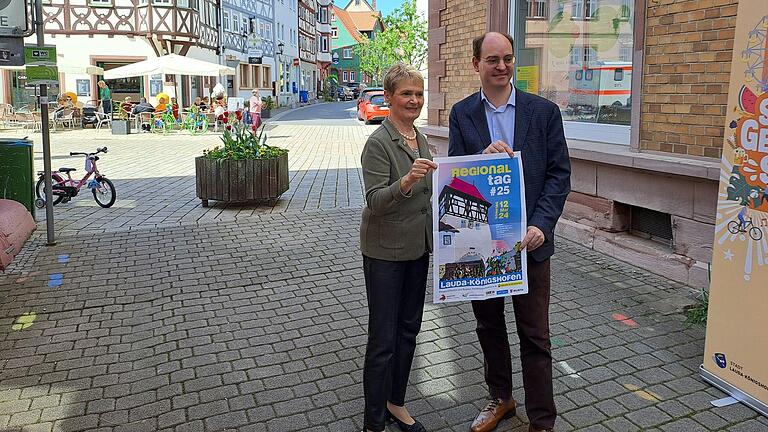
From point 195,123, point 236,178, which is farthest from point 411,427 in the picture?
point 195,123

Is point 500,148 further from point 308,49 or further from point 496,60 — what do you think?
point 308,49

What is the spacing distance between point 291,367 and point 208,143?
56.0 feet

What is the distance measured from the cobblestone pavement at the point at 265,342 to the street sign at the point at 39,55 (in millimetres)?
1994

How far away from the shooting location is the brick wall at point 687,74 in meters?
5.24

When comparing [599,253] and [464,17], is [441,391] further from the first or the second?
[464,17]

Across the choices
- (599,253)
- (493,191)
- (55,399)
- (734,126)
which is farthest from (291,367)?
(599,253)

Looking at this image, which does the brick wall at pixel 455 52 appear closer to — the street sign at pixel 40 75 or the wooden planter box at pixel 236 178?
the wooden planter box at pixel 236 178

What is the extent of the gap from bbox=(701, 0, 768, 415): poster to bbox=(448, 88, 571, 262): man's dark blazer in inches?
43.8

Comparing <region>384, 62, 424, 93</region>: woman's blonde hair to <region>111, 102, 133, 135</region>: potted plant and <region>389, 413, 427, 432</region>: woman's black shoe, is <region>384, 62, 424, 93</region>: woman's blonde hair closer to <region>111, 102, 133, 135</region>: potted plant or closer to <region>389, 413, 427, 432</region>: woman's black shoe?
<region>389, 413, 427, 432</region>: woman's black shoe

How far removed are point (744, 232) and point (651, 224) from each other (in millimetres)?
2735

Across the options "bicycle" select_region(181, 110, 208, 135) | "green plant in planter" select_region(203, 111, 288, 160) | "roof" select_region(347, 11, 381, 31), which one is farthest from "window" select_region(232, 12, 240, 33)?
"roof" select_region(347, 11, 381, 31)

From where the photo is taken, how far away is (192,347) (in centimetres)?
457

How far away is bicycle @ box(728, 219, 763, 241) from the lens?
3.48m

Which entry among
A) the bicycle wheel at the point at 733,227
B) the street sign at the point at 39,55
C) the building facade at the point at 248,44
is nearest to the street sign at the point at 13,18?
the street sign at the point at 39,55
